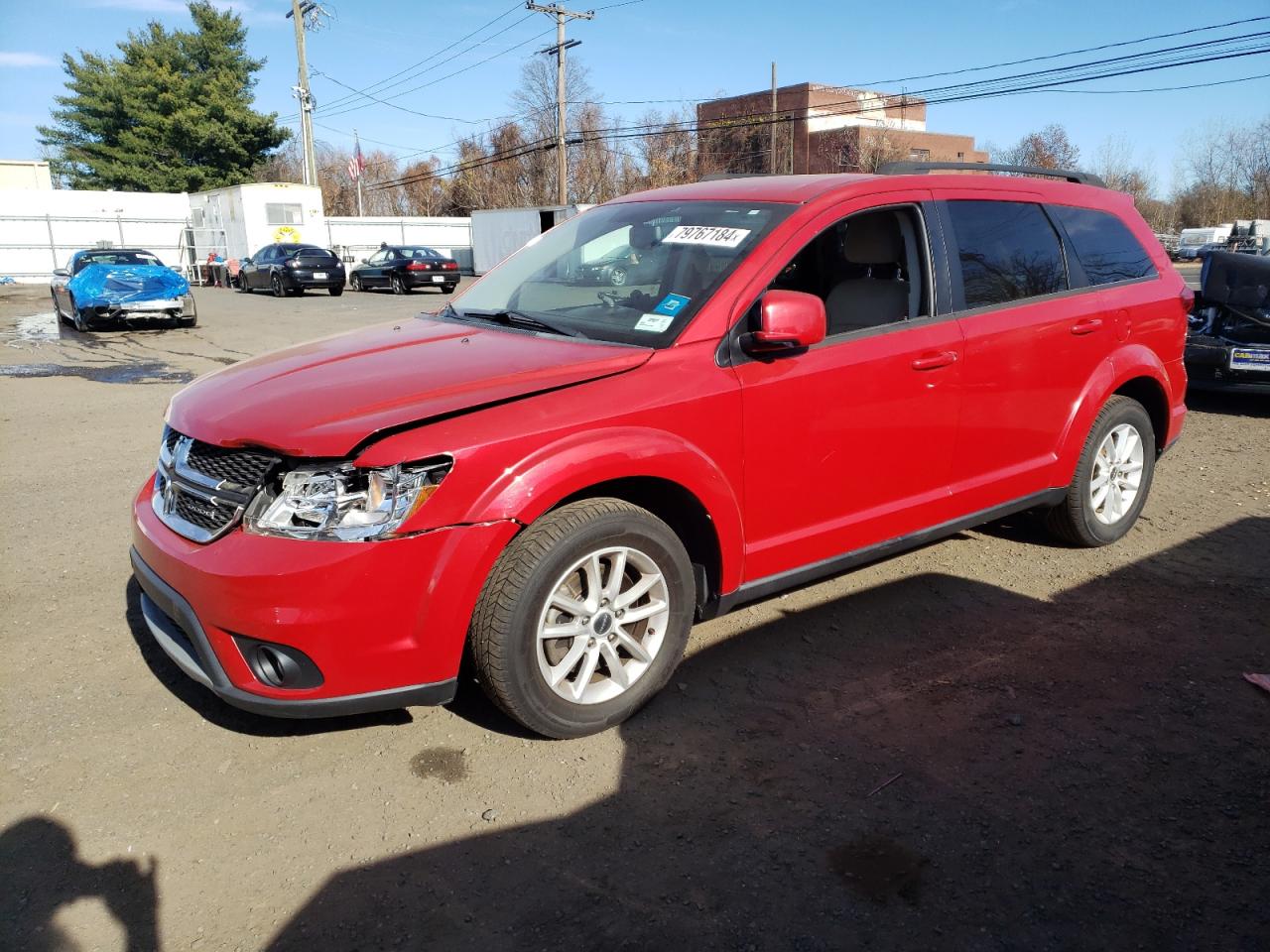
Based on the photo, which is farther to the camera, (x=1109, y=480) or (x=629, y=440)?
(x=1109, y=480)

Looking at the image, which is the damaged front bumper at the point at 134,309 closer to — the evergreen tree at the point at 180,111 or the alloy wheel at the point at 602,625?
the alloy wheel at the point at 602,625

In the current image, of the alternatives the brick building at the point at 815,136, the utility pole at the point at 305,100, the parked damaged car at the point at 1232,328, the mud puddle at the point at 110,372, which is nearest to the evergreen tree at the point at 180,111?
the utility pole at the point at 305,100

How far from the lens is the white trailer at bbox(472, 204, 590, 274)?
29.6 meters

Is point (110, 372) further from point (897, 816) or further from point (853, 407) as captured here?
point (897, 816)

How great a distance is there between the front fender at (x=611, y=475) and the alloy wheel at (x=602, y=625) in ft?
0.84

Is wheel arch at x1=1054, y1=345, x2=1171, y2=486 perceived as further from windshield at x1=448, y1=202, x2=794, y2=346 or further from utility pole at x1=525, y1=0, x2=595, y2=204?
utility pole at x1=525, y1=0, x2=595, y2=204

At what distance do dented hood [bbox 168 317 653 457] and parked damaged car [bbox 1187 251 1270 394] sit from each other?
282 inches

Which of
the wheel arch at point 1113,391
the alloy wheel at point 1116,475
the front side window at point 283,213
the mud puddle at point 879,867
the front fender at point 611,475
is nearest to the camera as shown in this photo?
the mud puddle at point 879,867

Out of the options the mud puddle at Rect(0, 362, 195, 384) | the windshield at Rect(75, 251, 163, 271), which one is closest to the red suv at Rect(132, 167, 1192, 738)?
the mud puddle at Rect(0, 362, 195, 384)

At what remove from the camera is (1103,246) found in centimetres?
482

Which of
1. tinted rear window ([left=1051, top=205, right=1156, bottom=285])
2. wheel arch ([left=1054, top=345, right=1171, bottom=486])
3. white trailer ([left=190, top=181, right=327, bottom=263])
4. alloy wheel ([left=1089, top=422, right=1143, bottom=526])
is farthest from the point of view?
white trailer ([left=190, top=181, right=327, bottom=263])

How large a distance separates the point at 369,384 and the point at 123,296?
15912mm

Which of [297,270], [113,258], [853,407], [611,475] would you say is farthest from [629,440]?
[297,270]

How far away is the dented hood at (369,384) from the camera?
2.79 metres
